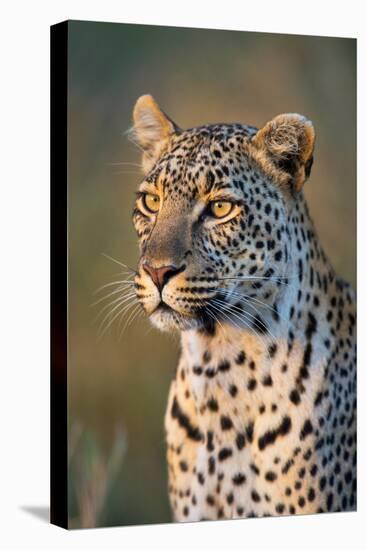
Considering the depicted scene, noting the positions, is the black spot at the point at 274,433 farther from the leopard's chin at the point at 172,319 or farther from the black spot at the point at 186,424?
the leopard's chin at the point at 172,319

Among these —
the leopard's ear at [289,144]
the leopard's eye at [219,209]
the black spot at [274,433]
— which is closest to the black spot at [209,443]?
the black spot at [274,433]

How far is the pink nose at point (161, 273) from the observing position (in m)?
6.16

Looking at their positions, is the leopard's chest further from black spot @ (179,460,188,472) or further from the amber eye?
the amber eye

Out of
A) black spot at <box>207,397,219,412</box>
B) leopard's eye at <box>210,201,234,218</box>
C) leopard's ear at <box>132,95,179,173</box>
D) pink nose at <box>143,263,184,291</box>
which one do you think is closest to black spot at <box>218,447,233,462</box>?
black spot at <box>207,397,219,412</box>

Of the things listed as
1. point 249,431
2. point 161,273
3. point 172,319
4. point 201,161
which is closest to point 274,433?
point 249,431

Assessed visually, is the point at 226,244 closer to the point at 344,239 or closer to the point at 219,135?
the point at 219,135

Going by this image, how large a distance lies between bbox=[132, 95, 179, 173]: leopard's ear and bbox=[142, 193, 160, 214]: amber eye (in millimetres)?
313

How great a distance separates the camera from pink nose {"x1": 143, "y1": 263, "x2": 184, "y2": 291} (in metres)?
6.16

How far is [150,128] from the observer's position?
22.6ft

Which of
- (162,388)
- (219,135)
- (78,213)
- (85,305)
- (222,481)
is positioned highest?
(219,135)

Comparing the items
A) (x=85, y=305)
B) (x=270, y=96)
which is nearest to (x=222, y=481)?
(x=85, y=305)

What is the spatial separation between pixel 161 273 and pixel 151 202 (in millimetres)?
562

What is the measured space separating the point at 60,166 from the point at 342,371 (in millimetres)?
1975

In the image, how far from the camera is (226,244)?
642cm
